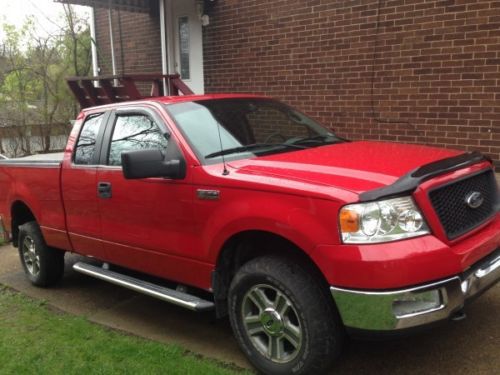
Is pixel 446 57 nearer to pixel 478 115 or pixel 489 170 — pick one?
pixel 478 115

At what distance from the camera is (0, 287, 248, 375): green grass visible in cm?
366

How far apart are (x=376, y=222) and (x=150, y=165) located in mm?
1554

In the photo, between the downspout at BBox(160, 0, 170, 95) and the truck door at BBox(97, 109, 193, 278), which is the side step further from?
the downspout at BBox(160, 0, 170, 95)

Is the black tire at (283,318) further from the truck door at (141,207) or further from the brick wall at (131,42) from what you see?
the brick wall at (131,42)

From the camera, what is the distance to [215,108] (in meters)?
4.34

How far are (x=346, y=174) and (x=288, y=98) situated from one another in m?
5.63

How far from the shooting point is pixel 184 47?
34.0 ft

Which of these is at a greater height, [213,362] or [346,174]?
[346,174]

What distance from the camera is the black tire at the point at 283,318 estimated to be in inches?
122

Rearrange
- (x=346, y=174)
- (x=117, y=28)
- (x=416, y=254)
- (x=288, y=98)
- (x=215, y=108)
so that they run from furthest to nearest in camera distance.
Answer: (x=117, y=28) < (x=288, y=98) < (x=215, y=108) < (x=346, y=174) < (x=416, y=254)

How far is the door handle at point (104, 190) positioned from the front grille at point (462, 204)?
2.53 m

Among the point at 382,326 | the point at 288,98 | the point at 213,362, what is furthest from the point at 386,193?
the point at 288,98

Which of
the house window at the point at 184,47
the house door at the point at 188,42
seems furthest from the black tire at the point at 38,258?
the house window at the point at 184,47

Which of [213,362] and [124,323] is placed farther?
[124,323]
